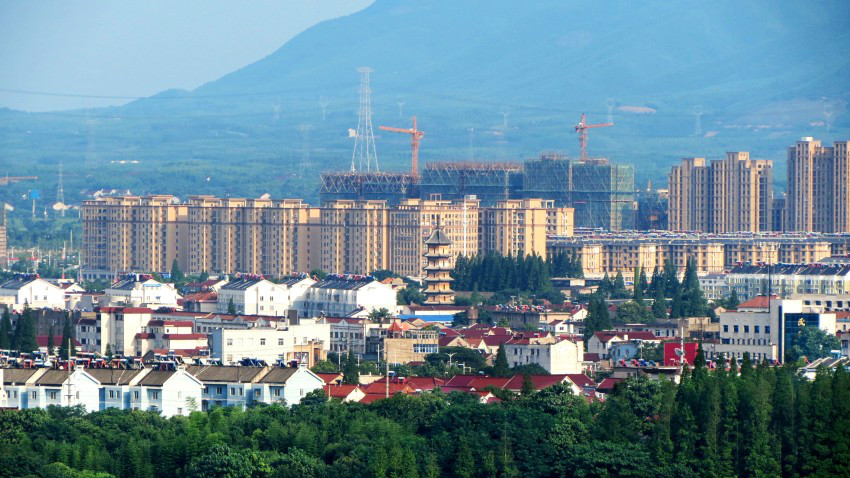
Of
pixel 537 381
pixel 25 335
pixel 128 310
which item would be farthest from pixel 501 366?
pixel 128 310

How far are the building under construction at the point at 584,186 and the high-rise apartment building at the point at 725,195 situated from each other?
3.81 metres

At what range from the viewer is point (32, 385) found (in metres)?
60.8

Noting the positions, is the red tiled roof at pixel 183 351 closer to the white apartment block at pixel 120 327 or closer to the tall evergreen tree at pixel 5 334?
the white apartment block at pixel 120 327

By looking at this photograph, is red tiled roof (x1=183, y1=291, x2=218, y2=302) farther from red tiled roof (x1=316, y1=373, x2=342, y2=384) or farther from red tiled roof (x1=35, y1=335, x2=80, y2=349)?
red tiled roof (x1=316, y1=373, x2=342, y2=384)

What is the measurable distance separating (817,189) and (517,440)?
345ft

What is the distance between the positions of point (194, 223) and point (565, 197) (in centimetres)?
2902

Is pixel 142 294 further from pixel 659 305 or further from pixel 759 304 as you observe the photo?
pixel 759 304

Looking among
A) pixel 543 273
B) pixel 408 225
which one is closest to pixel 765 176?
pixel 408 225

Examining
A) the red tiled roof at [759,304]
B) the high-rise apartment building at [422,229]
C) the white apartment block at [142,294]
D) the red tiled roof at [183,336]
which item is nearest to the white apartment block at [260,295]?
the white apartment block at [142,294]

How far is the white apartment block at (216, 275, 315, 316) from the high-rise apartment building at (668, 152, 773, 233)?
2279 inches

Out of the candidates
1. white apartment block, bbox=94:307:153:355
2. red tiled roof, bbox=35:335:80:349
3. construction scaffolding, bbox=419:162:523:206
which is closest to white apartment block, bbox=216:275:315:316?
white apartment block, bbox=94:307:153:355

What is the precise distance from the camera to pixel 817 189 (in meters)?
155

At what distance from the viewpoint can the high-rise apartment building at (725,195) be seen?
157875mm

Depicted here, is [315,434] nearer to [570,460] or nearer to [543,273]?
[570,460]
